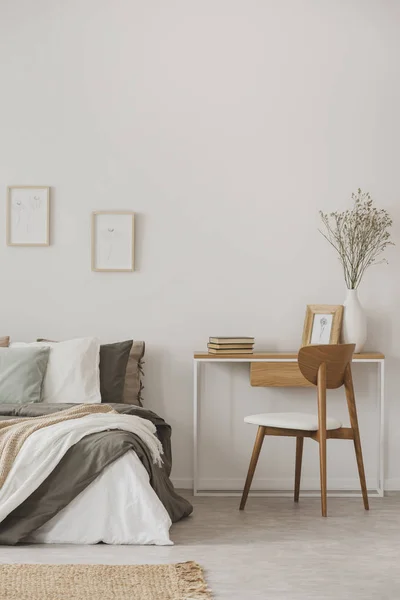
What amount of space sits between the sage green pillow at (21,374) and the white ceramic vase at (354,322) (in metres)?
1.76

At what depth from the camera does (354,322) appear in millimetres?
5059

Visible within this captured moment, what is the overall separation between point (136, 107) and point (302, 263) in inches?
55.6

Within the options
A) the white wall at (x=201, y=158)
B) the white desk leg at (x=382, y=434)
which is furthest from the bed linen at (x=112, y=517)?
the white desk leg at (x=382, y=434)

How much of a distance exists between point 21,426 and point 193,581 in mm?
1198

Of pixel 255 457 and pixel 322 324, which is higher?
pixel 322 324

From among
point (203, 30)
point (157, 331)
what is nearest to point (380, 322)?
point (157, 331)

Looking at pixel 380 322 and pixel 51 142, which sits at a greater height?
pixel 51 142

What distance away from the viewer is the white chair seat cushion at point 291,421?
14.4ft

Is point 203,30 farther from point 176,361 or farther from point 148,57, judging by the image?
point 176,361

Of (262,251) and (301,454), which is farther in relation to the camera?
(262,251)

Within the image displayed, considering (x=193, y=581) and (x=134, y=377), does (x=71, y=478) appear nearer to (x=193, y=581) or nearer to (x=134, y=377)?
(x=193, y=581)

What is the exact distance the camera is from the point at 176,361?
530cm

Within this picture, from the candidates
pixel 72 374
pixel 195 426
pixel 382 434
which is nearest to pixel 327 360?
pixel 382 434

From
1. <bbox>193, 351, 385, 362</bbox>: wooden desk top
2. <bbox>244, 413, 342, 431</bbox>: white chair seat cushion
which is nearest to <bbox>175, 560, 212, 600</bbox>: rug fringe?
<bbox>244, 413, 342, 431</bbox>: white chair seat cushion
